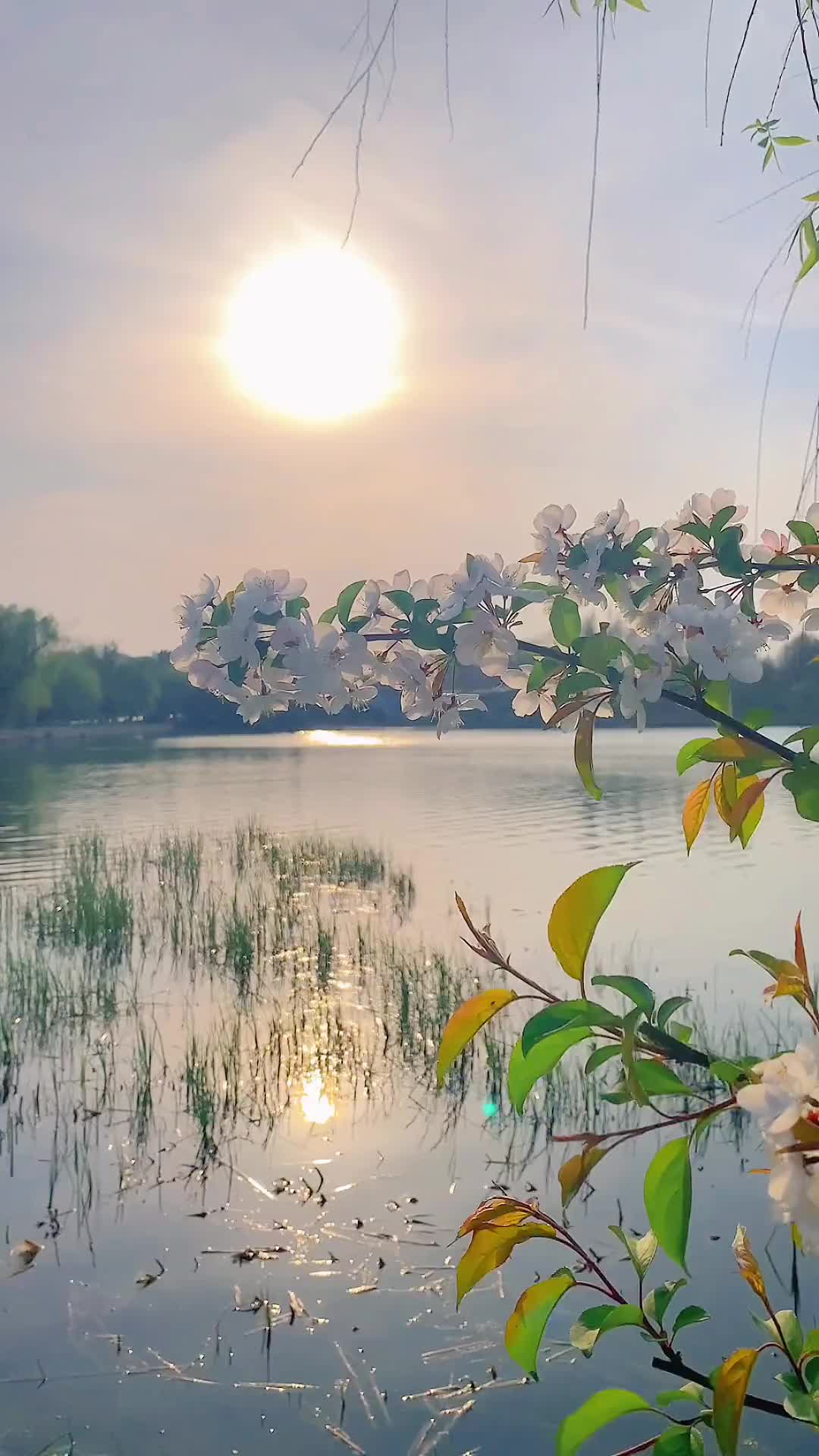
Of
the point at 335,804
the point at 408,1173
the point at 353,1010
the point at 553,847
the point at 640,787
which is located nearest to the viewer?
the point at 408,1173

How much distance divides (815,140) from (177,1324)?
3.22m

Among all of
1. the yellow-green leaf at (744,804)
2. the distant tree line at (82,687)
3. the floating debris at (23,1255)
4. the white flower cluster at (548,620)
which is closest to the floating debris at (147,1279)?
the floating debris at (23,1255)

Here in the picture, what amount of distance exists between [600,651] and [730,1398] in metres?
0.62

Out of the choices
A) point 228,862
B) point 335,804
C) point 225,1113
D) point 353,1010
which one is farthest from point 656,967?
point 335,804

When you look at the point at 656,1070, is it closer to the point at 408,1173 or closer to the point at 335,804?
the point at 408,1173

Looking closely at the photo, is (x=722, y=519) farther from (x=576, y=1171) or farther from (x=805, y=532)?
(x=576, y=1171)

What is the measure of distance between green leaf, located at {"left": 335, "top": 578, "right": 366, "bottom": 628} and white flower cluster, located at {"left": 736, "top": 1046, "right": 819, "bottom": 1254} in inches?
29.7

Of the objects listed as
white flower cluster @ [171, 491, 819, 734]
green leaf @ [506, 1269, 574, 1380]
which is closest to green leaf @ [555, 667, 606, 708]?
white flower cluster @ [171, 491, 819, 734]

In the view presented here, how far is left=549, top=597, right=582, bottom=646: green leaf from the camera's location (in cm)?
111

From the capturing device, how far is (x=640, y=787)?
26.7 meters

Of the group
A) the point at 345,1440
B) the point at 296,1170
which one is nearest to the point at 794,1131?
the point at 345,1440

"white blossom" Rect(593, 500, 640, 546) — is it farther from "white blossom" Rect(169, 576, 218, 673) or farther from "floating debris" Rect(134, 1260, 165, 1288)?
"floating debris" Rect(134, 1260, 165, 1288)

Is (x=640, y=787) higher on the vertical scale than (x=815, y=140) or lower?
lower

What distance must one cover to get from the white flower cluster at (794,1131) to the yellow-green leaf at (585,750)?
0.47 meters
